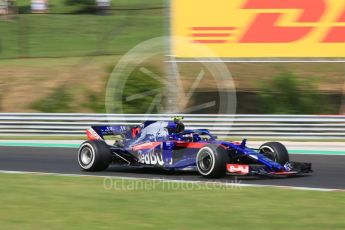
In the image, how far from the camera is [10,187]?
31.4ft

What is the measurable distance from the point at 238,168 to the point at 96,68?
16.9m

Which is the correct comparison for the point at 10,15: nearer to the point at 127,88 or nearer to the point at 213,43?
the point at 127,88

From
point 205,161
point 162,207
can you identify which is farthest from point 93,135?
point 162,207

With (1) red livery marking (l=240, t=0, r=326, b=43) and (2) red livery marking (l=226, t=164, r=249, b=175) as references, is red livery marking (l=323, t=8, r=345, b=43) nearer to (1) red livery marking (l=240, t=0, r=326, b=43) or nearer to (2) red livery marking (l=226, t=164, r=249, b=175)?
(1) red livery marking (l=240, t=0, r=326, b=43)

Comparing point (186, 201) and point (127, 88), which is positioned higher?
point (127, 88)

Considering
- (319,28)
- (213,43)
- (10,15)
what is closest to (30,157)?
(213,43)

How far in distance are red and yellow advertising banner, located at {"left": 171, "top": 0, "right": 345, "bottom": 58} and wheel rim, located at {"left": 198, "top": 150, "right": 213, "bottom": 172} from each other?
34.9 feet

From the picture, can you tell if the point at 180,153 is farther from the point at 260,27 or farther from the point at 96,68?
the point at 96,68

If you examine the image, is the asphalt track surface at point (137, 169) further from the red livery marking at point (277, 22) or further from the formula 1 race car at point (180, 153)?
the red livery marking at point (277, 22)

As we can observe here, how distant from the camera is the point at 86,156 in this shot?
38.7 ft

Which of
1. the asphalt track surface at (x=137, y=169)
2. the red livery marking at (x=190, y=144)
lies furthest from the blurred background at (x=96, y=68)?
the red livery marking at (x=190, y=144)

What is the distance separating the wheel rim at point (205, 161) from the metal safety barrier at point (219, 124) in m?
7.14

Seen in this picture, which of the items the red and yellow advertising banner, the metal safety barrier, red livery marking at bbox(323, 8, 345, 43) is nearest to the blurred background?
the red and yellow advertising banner

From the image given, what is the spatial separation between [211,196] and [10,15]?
77.6ft
